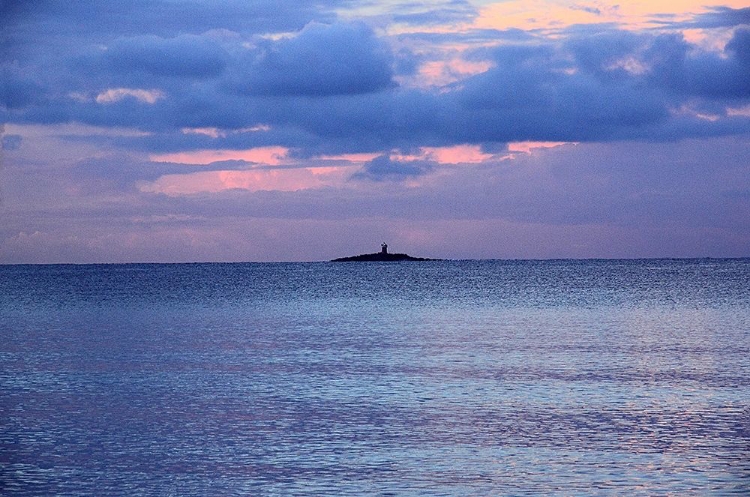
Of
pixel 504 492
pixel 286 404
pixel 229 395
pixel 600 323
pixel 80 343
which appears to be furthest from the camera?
pixel 600 323

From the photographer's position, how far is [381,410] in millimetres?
23875

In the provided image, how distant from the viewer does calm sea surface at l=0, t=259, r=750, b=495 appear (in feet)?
56.0

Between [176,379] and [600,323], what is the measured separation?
93.2 feet

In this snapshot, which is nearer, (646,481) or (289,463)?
(646,481)

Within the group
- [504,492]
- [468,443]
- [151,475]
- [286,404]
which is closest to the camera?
[504,492]

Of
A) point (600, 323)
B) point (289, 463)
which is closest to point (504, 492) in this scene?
point (289, 463)

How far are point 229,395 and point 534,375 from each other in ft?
31.8

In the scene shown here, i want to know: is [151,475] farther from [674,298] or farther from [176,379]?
[674,298]

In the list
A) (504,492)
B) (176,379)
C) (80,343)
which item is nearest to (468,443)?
(504,492)

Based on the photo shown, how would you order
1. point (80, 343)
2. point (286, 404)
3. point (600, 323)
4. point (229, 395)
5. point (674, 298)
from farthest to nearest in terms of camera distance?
point (674, 298)
point (600, 323)
point (80, 343)
point (229, 395)
point (286, 404)

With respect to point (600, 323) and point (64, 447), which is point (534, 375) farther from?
point (600, 323)

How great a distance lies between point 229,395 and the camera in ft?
88.4

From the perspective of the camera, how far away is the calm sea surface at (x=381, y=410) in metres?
17.1

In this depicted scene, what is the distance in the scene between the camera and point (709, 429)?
21.0 meters
